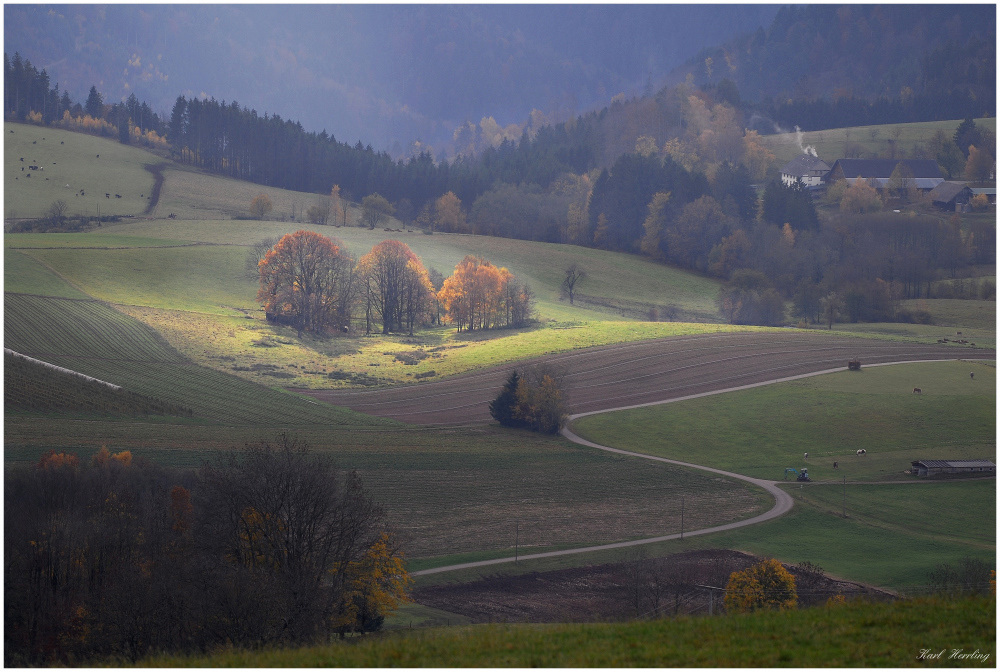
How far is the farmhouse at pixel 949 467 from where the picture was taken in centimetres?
5600

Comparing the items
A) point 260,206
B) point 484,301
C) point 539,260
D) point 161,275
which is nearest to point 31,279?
point 161,275

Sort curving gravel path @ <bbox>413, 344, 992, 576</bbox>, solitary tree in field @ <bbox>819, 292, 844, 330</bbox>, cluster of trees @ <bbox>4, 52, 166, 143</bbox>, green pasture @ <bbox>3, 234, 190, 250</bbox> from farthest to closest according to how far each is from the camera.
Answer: cluster of trees @ <bbox>4, 52, 166, 143</bbox>
solitary tree in field @ <bbox>819, 292, 844, 330</bbox>
green pasture @ <bbox>3, 234, 190, 250</bbox>
curving gravel path @ <bbox>413, 344, 992, 576</bbox>

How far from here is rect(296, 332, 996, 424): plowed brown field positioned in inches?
2736

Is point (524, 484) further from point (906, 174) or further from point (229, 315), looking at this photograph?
point (906, 174)

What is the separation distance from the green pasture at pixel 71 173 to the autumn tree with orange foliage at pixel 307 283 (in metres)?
41.5

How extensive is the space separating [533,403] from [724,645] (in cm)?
4891

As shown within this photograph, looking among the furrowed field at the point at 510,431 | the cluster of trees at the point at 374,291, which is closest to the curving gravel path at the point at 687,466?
the furrowed field at the point at 510,431

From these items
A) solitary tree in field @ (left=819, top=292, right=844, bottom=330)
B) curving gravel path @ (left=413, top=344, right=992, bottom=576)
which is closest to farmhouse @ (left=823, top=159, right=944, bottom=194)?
solitary tree in field @ (left=819, top=292, right=844, bottom=330)

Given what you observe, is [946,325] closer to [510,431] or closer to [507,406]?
[507,406]

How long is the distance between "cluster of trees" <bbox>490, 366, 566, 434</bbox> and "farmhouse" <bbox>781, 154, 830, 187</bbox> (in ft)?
380

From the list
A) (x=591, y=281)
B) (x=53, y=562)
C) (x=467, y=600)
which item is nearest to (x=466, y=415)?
(x=467, y=600)

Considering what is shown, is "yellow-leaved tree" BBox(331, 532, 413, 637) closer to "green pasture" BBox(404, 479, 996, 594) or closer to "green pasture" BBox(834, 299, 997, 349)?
"green pasture" BBox(404, 479, 996, 594)

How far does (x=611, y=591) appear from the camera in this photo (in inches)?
1458

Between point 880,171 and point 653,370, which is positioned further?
point 880,171
